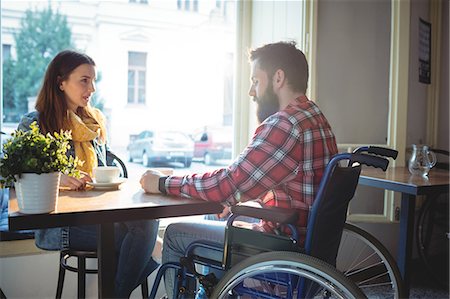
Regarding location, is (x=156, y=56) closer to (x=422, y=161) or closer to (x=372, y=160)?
(x=422, y=161)

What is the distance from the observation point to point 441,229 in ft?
10.6

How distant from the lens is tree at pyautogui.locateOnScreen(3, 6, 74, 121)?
98.0 inches

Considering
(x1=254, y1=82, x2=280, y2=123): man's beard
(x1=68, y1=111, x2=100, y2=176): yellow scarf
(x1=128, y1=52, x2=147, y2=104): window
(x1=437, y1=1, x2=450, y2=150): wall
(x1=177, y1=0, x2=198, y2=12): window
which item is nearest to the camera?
(x1=254, y1=82, x2=280, y2=123): man's beard

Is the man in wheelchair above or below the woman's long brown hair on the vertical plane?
below

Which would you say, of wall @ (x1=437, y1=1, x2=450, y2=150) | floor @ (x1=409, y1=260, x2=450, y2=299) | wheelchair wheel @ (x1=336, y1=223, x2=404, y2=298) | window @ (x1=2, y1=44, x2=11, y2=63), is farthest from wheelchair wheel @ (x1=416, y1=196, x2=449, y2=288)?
window @ (x1=2, y1=44, x2=11, y2=63)

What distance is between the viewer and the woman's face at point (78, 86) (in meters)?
2.01

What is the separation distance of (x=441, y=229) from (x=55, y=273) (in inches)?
98.9

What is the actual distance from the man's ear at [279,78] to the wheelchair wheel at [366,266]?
0.58 meters

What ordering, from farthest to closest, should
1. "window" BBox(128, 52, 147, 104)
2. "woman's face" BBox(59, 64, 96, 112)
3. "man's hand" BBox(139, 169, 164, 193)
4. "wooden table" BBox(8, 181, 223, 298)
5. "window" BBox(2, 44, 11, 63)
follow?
"window" BBox(128, 52, 147, 104)
"window" BBox(2, 44, 11, 63)
"woman's face" BBox(59, 64, 96, 112)
"man's hand" BBox(139, 169, 164, 193)
"wooden table" BBox(8, 181, 223, 298)

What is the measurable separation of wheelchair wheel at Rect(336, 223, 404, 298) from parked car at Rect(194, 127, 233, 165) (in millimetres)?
945

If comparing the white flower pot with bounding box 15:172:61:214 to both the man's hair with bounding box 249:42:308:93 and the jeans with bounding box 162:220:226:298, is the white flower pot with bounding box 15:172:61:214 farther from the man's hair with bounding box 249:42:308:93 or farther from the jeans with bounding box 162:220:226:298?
the man's hair with bounding box 249:42:308:93

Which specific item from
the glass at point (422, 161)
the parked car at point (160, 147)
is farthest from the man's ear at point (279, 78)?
the parked car at point (160, 147)

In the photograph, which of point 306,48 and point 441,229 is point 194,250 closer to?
point 306,48

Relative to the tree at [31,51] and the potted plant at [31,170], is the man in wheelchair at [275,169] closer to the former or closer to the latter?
the potted plant at [31,170]
